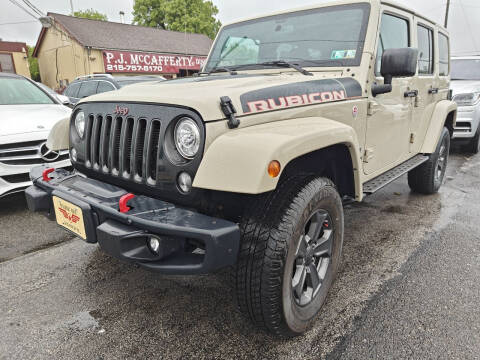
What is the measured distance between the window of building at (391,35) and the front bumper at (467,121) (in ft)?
14.2

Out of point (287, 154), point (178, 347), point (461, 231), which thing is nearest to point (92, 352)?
point (178, 347)

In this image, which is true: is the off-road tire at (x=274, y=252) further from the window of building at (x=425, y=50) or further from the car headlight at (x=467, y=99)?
the car headlight at (x=467, y=99)

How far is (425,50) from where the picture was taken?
384 cm

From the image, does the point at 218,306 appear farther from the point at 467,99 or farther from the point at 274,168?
the point at 467,99

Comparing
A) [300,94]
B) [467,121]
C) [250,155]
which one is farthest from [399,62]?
[467,121]

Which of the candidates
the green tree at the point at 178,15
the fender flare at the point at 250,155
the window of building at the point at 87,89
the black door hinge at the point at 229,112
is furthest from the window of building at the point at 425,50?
the green tree at the point at 178,15

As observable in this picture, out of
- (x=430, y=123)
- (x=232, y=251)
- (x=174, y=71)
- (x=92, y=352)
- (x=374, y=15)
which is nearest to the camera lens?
(x=232, y=251)

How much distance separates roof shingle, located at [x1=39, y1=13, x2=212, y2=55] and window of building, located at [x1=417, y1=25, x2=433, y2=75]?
21076 mm

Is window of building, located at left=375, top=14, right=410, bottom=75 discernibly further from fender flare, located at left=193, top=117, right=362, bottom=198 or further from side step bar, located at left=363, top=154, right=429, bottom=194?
fender flare, located at left=193, top=117, right=362, bottom=198

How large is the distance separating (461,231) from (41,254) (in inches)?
152

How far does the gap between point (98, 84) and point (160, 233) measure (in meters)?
7.46

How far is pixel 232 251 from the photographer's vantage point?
165 centimetres

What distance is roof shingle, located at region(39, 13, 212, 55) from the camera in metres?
22.3

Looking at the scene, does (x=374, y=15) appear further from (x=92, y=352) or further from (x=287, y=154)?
(x=92, y=352)
